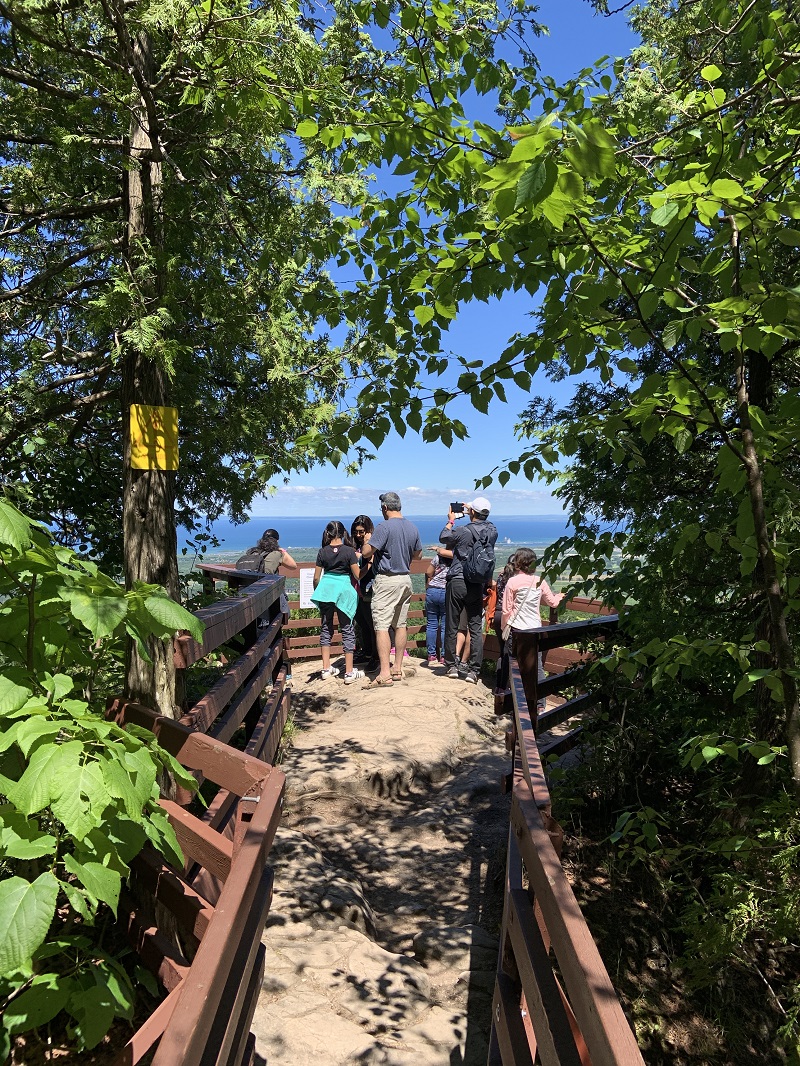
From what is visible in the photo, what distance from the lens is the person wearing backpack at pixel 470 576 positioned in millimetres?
8125

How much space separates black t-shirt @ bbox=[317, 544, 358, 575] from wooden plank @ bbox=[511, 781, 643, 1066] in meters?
5.85

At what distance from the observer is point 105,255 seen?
16.1 feet

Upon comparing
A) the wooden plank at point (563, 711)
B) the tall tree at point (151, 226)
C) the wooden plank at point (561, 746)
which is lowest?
the wooden plank at point (561, 746)

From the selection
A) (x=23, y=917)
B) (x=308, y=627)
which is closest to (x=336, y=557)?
(x=308, y=627)

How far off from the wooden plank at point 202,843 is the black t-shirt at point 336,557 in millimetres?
5604

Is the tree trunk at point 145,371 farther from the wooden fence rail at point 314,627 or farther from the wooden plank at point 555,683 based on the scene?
the wooden fence rail at point 314,627

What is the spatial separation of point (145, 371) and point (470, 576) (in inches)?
209

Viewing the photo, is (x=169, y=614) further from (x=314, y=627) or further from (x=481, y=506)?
(x=314, y=627)

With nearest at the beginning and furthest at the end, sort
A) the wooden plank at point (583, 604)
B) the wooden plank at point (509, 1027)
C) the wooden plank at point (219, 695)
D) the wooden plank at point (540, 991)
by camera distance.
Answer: the wooden plank at point (540, 991) < the wooden plank at point (509, 1027) < the wooden plank at point (219, 695) < the wooden plank at point (583, 604)

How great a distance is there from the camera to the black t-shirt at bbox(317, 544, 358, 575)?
801 cm

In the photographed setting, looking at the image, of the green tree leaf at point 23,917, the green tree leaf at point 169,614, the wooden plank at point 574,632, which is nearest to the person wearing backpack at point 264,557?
the wooden plank at point 574,632

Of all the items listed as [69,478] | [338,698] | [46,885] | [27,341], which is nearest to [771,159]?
[46,885]

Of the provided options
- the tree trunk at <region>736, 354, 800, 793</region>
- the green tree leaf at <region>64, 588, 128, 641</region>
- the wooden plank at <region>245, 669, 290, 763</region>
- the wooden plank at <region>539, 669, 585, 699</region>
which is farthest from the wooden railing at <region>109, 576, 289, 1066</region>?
the wooden plank at <region>539, 669, 585, 699</region>

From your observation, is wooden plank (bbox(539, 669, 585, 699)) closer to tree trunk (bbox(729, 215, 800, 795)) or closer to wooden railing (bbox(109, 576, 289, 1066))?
wooden railing (bbox(109, 576, 289, 1066))
